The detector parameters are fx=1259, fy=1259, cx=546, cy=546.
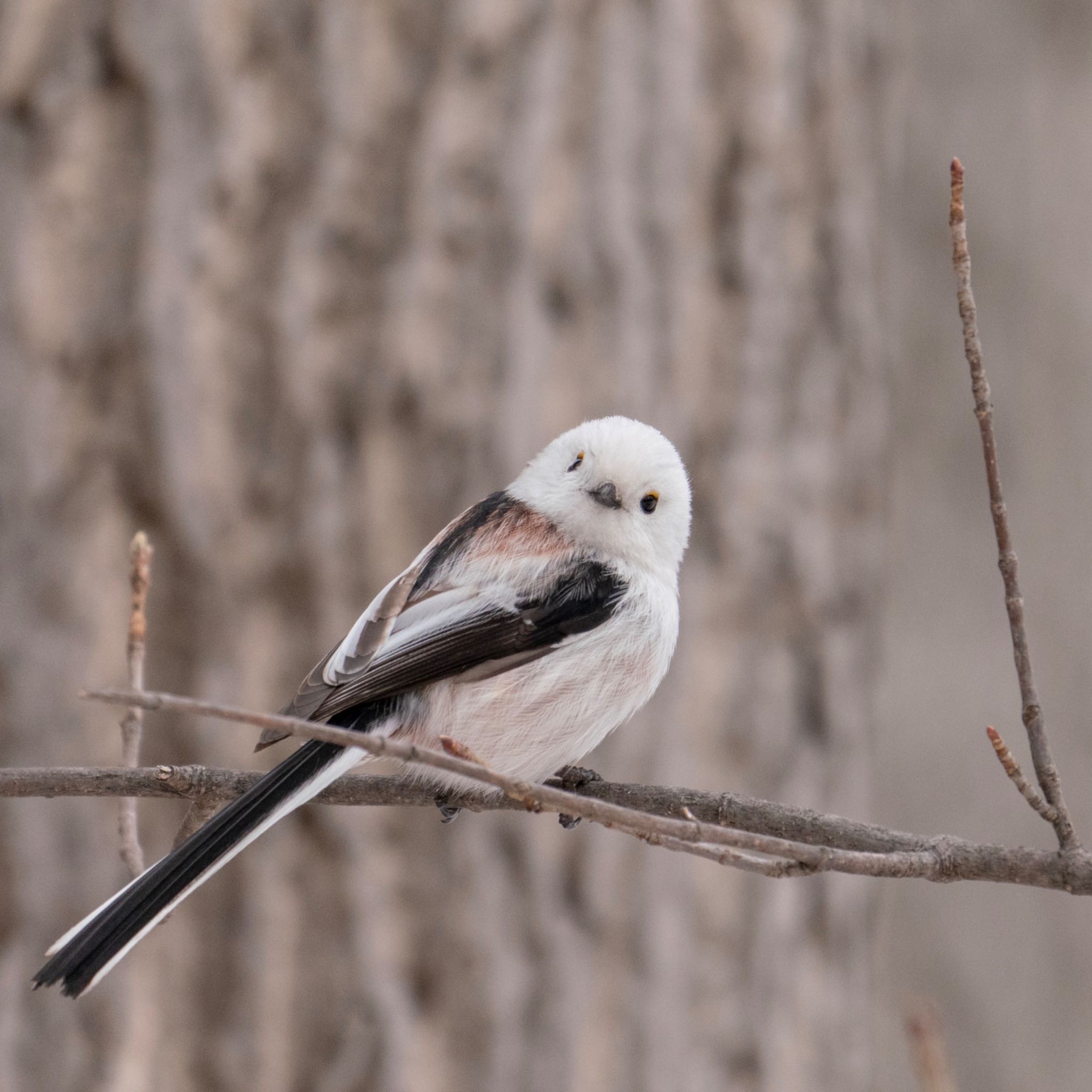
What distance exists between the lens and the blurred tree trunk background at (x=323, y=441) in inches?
76.8

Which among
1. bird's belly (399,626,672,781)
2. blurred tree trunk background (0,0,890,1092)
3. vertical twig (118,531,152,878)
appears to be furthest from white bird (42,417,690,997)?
blurred tree trunk background (0,0,890,1092)

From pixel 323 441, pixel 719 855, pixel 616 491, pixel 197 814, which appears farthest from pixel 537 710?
pixel 323 441

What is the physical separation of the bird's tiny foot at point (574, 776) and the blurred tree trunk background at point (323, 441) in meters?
0.58

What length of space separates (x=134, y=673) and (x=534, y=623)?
16.6 inches

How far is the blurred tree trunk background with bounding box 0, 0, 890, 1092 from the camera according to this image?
1951 millimetres

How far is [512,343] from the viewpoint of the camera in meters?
2.11

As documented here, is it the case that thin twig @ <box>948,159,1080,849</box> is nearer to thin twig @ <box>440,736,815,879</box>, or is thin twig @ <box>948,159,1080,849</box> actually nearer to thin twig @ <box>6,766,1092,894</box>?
thin twig @ <box>6,766,1092,894</box>

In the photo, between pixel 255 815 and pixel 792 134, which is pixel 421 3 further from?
pixel 255 815

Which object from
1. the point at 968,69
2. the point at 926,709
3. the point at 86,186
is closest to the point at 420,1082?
the point at 86,186

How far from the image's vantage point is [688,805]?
1153mm

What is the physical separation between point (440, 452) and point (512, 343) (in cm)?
22

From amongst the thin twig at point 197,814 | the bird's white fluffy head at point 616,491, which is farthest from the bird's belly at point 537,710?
the thin twig at point 197,814

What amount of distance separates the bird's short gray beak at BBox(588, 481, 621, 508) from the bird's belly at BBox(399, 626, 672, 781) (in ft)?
0.49

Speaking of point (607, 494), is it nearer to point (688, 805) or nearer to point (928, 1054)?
point (688, 805)
